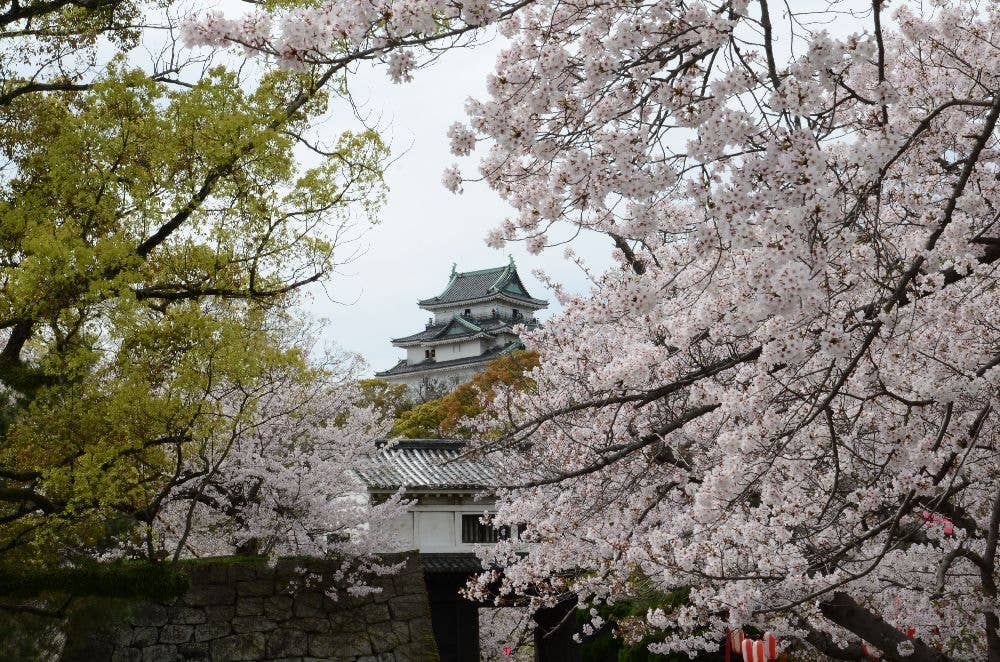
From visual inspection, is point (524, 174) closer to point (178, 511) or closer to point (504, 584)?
point (504, 584)

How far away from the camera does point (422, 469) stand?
19.4 m

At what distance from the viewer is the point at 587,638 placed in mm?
16375

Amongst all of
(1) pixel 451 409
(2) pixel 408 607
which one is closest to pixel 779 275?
(2) pixel 408 607

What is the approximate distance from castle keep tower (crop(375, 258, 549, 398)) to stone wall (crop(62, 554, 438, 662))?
33455 mm

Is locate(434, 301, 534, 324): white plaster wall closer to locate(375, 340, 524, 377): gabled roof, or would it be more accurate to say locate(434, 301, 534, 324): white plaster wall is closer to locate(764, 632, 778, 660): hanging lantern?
locate(375, 340, 524, 377): gabled roof

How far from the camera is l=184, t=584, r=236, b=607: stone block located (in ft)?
31.8

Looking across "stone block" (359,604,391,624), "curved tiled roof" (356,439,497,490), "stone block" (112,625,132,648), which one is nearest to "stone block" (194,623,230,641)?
"stone block" (112,625,132,648)

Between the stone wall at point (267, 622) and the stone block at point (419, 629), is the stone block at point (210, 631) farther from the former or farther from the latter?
the stone block at point (419, 629)

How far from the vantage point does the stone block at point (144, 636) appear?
928 cm

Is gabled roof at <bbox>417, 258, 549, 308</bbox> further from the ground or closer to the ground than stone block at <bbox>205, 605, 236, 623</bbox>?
further from the ground

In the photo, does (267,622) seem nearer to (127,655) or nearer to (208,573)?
(208,573)

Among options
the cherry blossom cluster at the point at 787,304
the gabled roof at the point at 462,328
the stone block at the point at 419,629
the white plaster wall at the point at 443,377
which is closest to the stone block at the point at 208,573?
the stone block at the point at 419,629

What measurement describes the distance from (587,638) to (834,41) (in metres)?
14.9

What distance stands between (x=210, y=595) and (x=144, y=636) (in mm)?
770
